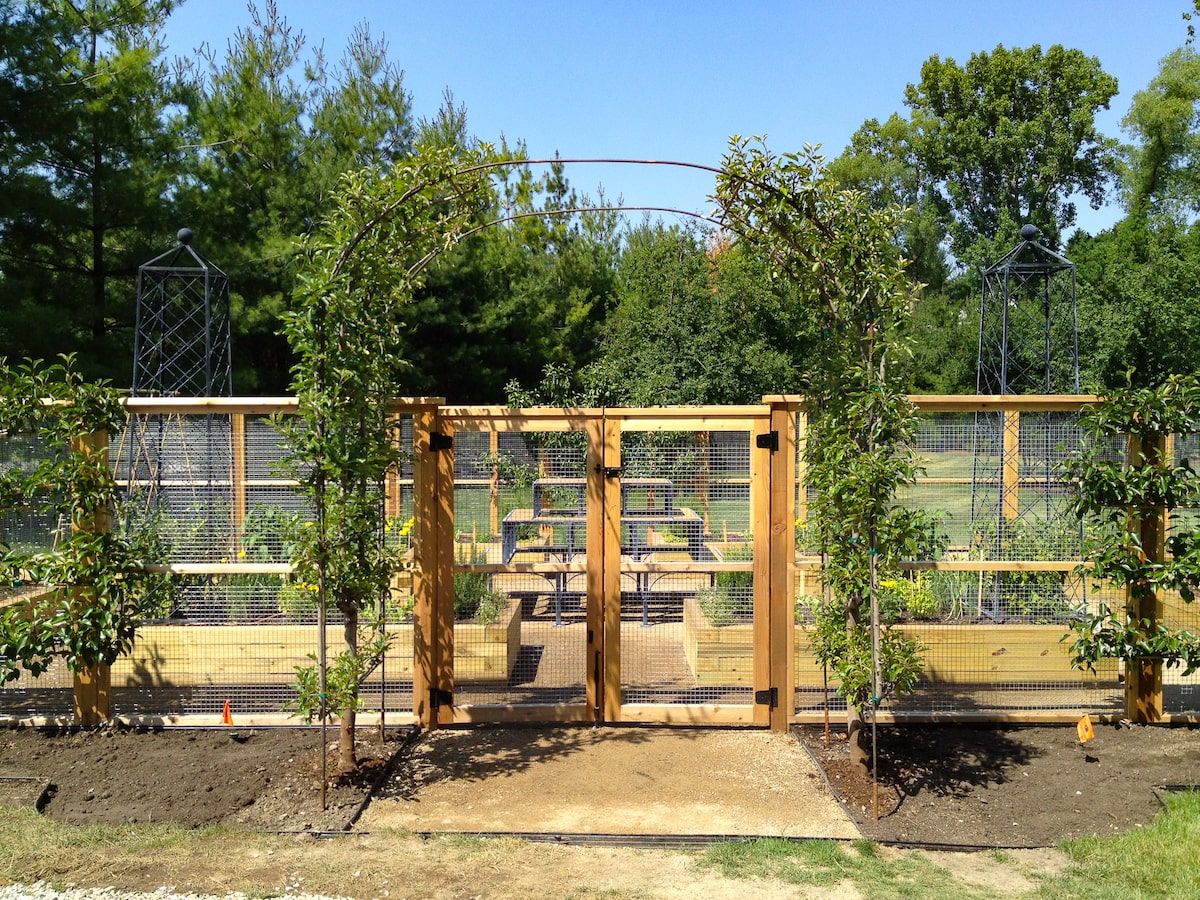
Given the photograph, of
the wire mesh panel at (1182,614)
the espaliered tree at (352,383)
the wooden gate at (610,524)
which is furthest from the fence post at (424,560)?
the wire mesh panel at (1182,614)

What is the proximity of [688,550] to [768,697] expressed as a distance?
0.97 metres

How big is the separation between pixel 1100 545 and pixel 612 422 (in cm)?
289

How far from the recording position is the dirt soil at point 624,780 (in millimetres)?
4371

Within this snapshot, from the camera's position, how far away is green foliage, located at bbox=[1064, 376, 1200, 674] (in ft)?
17.4

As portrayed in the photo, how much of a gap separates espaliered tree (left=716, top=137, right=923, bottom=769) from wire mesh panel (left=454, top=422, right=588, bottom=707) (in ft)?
5.06

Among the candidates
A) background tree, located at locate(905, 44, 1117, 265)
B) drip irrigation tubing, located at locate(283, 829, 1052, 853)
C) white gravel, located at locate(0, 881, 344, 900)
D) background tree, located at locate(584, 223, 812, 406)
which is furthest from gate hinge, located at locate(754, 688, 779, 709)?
background tree, located at locate(905, 44, 1117, 265)

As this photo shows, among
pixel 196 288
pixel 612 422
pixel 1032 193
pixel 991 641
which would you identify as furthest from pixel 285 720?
pixel 1032 193

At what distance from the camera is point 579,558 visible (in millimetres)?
5637

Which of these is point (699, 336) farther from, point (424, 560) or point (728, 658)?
point (424, 560)

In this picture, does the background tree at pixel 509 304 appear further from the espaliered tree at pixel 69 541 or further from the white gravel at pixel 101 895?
the white gravel at pixel 101 895

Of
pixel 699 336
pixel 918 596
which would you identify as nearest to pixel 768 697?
pixel 918 596

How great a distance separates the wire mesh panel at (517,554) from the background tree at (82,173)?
8.25m

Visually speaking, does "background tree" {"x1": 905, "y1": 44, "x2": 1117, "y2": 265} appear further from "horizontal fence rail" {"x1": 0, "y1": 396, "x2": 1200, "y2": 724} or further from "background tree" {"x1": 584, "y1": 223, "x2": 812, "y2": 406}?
"horizontal fence rail" {"x1": 0, "y1": 396, "x2": 1200, "y2": 724}

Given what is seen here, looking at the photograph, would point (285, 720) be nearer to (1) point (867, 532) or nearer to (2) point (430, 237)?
(2) point (430, 237)
